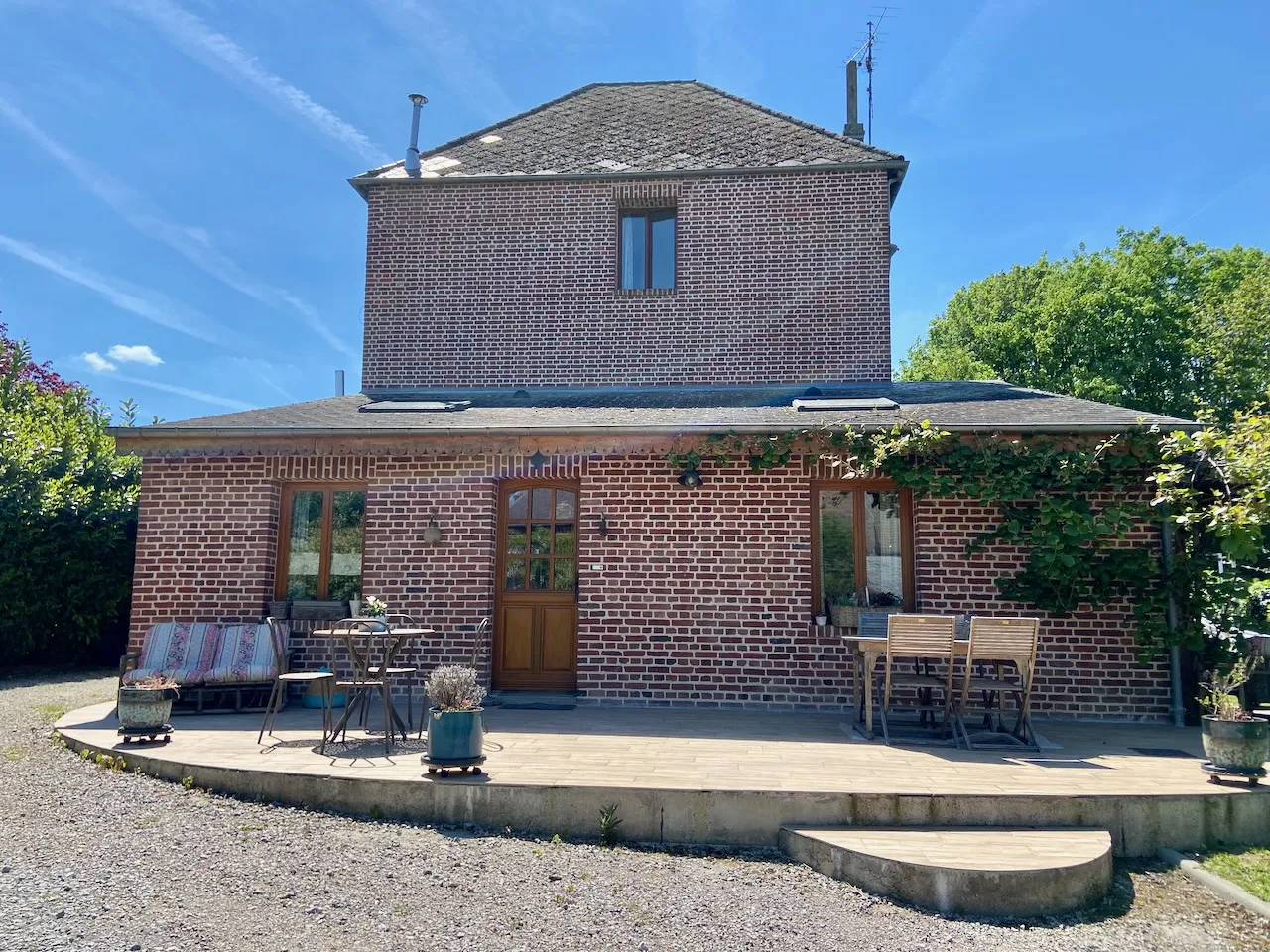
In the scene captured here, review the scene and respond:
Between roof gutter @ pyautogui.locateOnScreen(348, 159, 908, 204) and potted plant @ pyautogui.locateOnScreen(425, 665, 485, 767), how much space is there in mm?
8188

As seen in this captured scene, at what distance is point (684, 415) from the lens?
855 centimetres

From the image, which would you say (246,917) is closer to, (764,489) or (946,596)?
(764,489)

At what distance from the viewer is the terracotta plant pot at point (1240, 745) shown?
498cm

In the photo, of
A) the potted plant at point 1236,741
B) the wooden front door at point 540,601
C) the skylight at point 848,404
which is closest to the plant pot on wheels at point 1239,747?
the potted plant at point 1236,741

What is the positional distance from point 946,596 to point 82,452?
11590 millimetres

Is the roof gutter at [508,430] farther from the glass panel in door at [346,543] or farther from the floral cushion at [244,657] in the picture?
the floral cushion at [244,657]

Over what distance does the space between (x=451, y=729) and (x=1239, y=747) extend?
15.3 ft

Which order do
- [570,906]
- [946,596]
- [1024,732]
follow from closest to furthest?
[570,906] < [1024,732] < [946,596]

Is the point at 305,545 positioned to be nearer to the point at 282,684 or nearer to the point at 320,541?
→ the point at 320,541

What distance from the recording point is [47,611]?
10875mm

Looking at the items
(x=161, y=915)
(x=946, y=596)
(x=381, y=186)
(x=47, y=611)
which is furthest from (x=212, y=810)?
(x=381, y=186)

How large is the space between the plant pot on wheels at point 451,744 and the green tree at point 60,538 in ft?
27.6

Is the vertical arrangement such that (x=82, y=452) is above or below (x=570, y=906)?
above

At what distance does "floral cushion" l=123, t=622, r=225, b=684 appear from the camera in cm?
725
